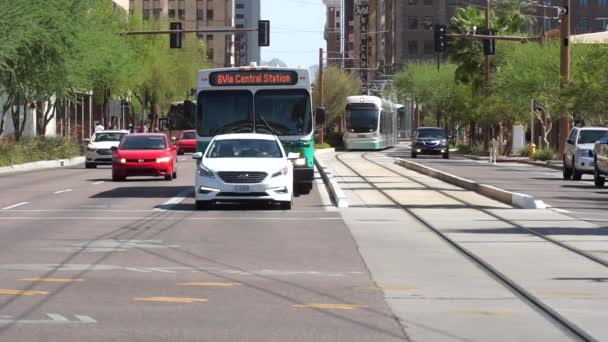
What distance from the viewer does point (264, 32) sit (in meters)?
60.8

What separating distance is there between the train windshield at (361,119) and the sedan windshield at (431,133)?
9.67 meters

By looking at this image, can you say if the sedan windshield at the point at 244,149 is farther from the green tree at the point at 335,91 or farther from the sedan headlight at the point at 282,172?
the green tree at the point at 335,91

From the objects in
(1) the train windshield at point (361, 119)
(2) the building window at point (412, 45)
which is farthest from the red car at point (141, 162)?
(2) the building window at point (412, 45)

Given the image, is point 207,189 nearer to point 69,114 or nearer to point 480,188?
point 480,188

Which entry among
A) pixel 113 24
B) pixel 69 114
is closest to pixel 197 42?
pixel 69 114

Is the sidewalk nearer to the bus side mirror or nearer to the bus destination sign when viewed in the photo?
the bus side mirror

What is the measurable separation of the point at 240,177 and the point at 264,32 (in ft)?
107

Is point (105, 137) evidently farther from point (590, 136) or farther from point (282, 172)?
point (282, 172)

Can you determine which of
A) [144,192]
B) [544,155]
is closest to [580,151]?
[144,192]

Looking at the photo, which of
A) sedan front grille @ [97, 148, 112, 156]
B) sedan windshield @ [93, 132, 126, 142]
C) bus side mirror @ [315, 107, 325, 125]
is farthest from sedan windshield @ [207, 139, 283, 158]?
sedan windshield @ [93, 132, 126, 142]

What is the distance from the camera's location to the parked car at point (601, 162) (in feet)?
132

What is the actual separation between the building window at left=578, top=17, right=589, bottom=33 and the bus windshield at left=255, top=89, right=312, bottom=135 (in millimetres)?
123680

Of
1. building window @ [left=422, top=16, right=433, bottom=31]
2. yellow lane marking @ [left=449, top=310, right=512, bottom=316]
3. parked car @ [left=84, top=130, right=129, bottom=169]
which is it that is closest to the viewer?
yellow lane marking @ [left=449, top=310, right=512, bottom=316]

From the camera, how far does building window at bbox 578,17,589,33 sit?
153375 mm
